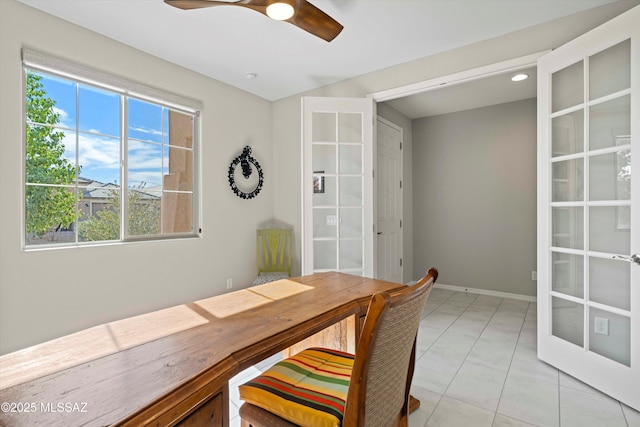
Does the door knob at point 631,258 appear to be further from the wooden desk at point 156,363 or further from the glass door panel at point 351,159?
the glass door panel at point 351,159

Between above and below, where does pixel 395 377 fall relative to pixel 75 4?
below

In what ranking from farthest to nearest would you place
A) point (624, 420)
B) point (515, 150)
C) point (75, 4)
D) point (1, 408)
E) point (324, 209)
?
point (515, 150)
point (324, 209)
point (75, 4)
point (624, 420)
point (1, 408)

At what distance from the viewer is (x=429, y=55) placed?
300 centimetres

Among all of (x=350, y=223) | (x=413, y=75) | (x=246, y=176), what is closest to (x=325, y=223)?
(x=350, y=223)

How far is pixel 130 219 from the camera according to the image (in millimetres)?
2887

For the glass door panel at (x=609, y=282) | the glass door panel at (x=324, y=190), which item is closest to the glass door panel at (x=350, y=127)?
the glass door panel at (x=324, y=190)

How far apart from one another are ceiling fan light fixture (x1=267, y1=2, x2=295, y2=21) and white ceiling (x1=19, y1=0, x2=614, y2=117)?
2.01 feet

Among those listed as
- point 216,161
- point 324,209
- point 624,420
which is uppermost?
point 216,161

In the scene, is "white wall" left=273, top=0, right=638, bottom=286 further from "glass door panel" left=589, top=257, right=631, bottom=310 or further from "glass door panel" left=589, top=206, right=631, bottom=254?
"glass door panel" left=589, top=257, right=631, bottom=310

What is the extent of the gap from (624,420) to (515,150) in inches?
128

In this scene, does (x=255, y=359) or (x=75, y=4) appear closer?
(x=255, y=359)

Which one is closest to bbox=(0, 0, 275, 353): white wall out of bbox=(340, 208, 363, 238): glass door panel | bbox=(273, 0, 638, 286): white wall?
bbox=(273, 0, 638, 286): white wall

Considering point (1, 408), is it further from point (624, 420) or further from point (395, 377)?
point (624, 420)

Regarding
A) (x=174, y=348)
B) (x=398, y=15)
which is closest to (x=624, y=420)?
(x=174, y=348)
